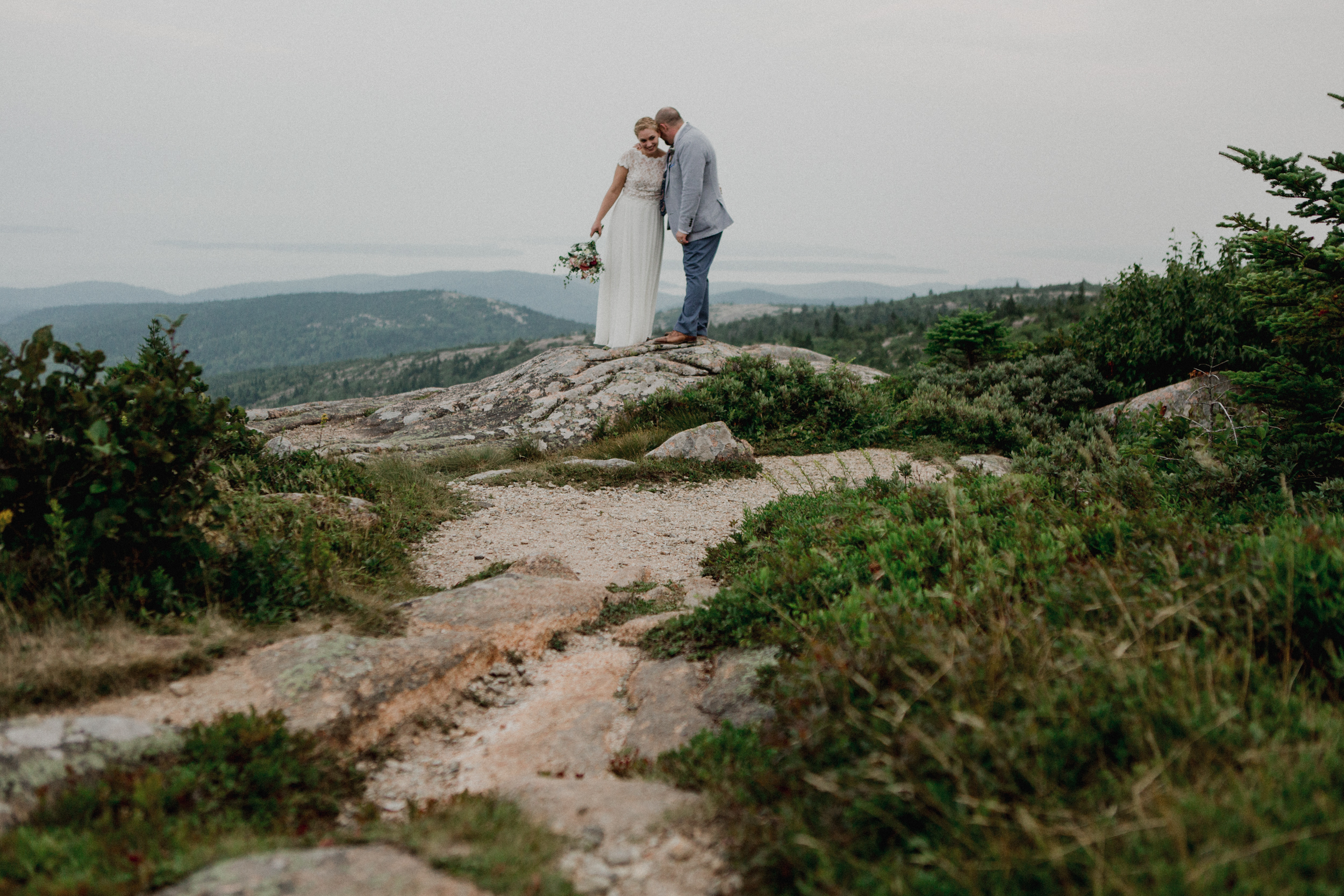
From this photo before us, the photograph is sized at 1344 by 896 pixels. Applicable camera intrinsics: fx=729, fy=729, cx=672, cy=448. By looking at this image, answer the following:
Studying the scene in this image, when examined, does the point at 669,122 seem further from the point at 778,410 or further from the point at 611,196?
the point at 778,410

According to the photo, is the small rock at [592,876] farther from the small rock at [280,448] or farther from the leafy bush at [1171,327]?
the leafy bush at [1171,327]

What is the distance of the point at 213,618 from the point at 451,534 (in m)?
3.41

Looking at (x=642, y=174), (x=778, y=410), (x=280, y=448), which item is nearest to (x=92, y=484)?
(x=280, y=448)

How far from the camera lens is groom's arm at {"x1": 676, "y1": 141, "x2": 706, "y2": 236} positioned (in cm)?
1201

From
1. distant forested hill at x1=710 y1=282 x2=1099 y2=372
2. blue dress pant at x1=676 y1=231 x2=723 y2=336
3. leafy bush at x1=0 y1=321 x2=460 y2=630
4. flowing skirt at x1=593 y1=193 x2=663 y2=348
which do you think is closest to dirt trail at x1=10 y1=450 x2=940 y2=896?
leafy bush at x1=0 y1=321 x2=460 y2=630

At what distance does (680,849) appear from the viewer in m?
2.60

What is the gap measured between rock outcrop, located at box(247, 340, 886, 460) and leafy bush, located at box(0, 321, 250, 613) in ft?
21.9

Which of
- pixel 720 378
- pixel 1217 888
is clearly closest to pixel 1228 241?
pixel 1217 888

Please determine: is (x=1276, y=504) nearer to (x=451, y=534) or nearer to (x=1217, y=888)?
(x=1217, y=888)

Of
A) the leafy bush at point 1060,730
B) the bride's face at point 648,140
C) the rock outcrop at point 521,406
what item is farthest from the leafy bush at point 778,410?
the leafy bush at point 1060,730

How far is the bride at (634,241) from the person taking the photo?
13055 millimetres

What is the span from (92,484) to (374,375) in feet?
431

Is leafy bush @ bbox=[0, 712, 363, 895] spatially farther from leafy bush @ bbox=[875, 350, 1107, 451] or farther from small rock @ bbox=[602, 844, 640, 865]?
leafy bush @ bbox=[875, 350, 1107, 451]

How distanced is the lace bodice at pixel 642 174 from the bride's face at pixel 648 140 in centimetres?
18
